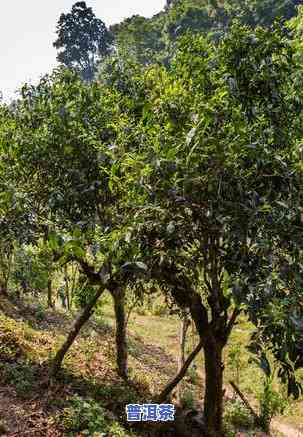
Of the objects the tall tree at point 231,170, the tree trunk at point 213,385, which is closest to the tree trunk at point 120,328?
the tree trunk at point 213,385

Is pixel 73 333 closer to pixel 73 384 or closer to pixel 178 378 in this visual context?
pixel 73 384

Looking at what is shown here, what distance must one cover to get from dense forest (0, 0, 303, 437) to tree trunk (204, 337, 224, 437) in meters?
0.03

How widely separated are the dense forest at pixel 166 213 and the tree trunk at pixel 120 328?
0.05 metres

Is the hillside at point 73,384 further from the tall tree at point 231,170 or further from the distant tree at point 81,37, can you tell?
the distant tree at point 81,37

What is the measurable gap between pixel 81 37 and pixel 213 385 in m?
97.7

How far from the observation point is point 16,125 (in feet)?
35.7

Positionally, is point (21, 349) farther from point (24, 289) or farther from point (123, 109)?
point (24, 289)

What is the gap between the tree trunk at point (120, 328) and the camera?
12.9 m

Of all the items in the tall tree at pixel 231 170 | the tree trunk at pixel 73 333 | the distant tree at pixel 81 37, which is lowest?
the tree trunk at pixel 73 333

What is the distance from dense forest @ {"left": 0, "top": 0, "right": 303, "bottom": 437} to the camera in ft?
19.1

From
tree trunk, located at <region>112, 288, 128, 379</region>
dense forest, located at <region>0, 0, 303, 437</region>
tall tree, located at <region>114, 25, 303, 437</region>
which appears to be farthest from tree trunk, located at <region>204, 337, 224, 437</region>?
tree trunk, located at <region>112, 288, 128, 379</region>

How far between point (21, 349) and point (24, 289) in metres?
10.9

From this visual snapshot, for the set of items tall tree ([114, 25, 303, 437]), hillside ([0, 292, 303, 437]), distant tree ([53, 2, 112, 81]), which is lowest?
hillside ([0, 292, 303, 437])

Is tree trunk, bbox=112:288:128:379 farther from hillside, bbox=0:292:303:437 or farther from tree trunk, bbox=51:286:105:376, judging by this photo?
tree trunk, bbox=51:286:105:376
